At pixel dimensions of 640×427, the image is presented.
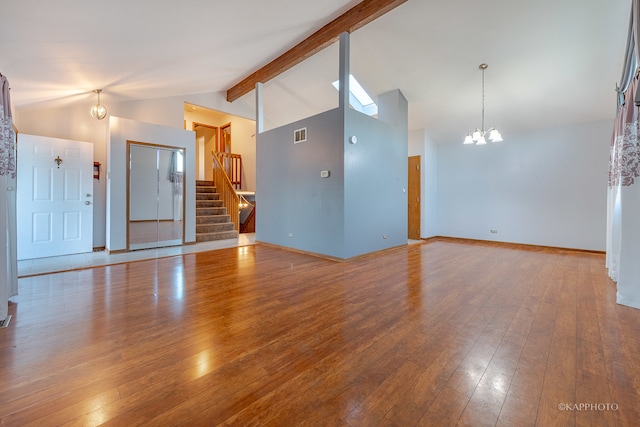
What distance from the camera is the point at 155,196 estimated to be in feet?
18.8

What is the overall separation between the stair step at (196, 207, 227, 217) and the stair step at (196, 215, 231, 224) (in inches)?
7.5

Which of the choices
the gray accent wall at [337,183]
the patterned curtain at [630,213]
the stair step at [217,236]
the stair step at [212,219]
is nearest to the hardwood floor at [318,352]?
the patterned curtain at [630,213]

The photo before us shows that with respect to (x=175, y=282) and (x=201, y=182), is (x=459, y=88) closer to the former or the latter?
(x=175, y=282)

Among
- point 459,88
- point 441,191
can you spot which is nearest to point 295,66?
point 459,88

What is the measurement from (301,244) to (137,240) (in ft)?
11.0

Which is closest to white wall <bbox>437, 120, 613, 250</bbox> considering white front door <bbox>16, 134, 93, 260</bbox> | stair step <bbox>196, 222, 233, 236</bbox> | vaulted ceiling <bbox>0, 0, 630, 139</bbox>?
vaulted ceiling <bbox>0, 0, 630, 139</bbox>

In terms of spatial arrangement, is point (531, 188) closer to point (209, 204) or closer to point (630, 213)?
point (630, 213)

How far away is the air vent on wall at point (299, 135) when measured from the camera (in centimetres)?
520

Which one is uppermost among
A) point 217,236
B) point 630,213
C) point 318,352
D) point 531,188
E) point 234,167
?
point 234,167

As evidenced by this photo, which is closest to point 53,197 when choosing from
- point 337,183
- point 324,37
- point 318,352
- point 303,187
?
point 303,187

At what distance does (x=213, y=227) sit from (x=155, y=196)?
1.60 m

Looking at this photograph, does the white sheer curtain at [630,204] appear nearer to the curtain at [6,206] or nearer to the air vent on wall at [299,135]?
the air vent on wall at [299,135]

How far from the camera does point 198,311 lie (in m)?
2.53

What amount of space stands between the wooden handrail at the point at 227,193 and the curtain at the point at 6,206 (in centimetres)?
472
